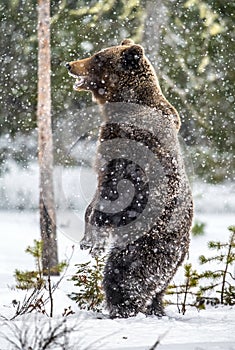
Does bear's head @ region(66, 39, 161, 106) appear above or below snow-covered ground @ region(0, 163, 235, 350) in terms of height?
above

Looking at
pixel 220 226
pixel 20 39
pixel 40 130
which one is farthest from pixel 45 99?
pixel 220 226

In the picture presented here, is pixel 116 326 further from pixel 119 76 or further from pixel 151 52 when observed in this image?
pixel 151 52

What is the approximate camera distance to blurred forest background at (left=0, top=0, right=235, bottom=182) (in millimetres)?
9906

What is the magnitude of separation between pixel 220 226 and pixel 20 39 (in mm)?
7040

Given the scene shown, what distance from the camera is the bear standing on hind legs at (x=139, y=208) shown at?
4.29 m

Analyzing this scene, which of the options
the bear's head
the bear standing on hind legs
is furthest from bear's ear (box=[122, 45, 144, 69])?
the bear standing on hind legs

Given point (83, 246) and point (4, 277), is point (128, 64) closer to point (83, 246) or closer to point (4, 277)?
point (83, 246)

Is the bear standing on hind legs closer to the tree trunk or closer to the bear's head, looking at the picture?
the bear's head

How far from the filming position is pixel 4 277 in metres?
9.40

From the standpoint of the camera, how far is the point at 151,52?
9469 mm

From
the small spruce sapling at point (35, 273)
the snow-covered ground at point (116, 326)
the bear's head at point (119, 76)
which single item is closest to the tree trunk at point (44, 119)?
the snow-covered ground at point (116, 326)

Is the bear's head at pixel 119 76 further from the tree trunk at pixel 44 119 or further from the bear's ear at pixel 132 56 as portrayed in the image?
the tree trunk at pixel 44 119

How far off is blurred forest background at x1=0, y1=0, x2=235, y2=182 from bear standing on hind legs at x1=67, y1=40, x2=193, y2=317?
5.16 meters

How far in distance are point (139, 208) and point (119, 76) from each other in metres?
1.13
